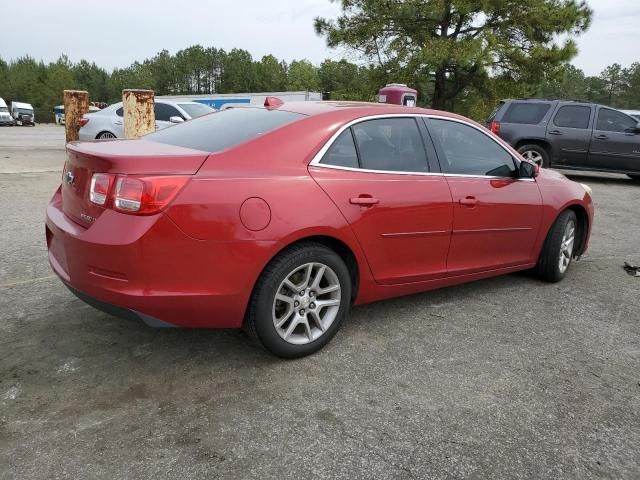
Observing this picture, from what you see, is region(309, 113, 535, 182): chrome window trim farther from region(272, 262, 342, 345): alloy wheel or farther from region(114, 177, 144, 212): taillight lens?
region(114, 177, 144, 212): taillight lens

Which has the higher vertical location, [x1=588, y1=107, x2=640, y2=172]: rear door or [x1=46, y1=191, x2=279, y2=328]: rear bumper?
[x1=588, y1=107, x2=640, y2=172]: rear door

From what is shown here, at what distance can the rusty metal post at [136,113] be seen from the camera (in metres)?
9.47

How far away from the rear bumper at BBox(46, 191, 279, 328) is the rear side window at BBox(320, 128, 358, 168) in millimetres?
666

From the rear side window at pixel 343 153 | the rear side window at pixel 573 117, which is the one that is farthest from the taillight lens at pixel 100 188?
the rear side window at pixel 573 117

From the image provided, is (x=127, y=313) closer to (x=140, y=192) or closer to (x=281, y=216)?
(x=140, y=192)

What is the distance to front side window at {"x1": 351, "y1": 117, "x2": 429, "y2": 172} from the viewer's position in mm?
3373

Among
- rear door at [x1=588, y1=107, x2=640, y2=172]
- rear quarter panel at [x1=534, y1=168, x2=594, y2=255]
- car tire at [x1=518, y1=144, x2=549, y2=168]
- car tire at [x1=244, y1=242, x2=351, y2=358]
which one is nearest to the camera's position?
car tire at [x1=244, y1=242, x2=351, y2=358]

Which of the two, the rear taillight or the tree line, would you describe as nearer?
the rear taillight

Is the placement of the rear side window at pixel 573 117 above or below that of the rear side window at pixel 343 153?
above

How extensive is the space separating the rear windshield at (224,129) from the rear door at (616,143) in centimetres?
1012

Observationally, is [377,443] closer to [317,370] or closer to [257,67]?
[317,370]

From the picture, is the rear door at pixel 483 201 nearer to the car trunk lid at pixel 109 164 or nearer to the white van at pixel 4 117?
the car trunk lid at pixel 109 164

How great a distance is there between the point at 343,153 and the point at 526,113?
9.95 m

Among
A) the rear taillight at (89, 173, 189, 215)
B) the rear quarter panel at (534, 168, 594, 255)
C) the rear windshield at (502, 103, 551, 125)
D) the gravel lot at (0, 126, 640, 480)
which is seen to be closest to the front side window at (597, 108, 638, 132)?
the rear windshield at (502, 103, 551, 125)
